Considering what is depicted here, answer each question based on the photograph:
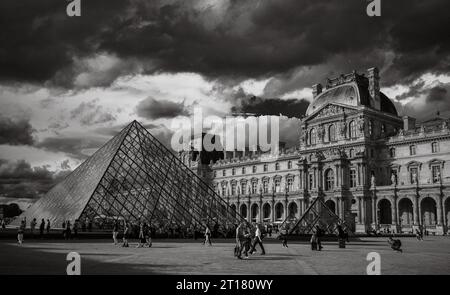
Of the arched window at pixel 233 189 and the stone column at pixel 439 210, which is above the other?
the arched window at pixel 233 189

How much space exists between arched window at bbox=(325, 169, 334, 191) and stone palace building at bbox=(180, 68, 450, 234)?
0.12m

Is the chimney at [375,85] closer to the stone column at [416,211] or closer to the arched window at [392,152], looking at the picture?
the arched window at [392,152]

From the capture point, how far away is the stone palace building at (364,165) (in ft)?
162

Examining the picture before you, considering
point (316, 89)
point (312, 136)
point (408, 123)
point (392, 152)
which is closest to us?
point (392, 152)

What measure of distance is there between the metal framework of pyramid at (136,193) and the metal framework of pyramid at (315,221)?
411 centimetres

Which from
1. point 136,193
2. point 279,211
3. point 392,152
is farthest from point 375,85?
point 136,193

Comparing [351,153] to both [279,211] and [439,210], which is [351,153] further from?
[279,211]

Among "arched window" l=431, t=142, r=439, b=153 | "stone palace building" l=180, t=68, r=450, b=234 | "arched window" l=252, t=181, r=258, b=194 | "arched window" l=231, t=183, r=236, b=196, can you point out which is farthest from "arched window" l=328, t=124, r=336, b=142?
"arched window" l=231, t=183, r=236, b=196

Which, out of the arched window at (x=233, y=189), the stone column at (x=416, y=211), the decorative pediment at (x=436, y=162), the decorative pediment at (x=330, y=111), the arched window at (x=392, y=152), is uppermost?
the decorative pediment at (x=330, y=111)

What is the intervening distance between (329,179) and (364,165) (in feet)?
17.9

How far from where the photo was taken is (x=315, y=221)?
34.7m

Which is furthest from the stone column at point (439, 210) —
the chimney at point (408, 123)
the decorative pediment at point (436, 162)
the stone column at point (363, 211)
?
the chimney at point (408, 123)

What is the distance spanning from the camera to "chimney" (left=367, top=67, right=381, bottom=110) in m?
57.8
